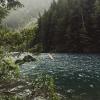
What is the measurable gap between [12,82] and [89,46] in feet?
313

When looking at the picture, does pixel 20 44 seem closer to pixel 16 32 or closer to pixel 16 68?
pixel 16 32

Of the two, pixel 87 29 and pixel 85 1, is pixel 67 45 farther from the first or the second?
pixel 85 1

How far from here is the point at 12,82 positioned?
1087 inches

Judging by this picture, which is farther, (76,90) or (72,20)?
(72,20)

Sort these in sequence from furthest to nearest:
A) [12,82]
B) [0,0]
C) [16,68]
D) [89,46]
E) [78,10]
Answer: [78,10] < [89,46] < [16,68] < [12,82] < [0,0]

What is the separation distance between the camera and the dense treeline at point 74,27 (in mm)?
123312

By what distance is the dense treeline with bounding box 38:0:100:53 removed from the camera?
123m

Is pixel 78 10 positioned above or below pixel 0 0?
above

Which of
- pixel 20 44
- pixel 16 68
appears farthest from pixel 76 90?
pixel 20 44

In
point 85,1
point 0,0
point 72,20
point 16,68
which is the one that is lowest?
point 16,68

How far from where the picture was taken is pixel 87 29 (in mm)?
125875

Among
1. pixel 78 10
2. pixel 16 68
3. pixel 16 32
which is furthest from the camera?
pixel 78 10

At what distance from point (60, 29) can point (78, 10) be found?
13.6 metres

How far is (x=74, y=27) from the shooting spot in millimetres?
129375
